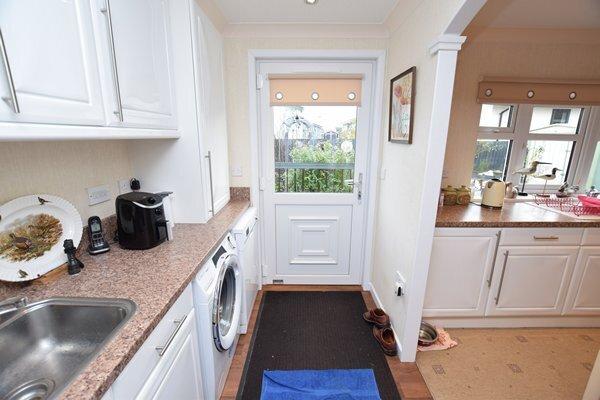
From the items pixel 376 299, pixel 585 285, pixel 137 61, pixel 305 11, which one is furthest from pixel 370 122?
pixel 585 285

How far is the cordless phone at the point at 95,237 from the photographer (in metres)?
1.32

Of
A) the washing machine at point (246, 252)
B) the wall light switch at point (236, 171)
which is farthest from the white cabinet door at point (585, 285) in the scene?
the wall light switch at point (236, 171)

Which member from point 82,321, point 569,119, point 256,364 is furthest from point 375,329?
point 569,119

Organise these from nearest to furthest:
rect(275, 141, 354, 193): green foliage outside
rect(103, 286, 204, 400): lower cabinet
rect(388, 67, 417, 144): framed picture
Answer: rect(103, 286, 204, 400): lower cabinet, rect(388, 67, 417, 144): framed picture, rect(275, 141, 354, 193): green foliage outside

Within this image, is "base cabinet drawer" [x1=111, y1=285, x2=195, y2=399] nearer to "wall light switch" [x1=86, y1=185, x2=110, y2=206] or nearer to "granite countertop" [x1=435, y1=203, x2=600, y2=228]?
"wall light switch" [x1=86, y1=185, x2=110, y2=206]

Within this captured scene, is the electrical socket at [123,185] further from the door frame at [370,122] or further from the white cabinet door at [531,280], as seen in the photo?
the white cabinet door at [531,280]

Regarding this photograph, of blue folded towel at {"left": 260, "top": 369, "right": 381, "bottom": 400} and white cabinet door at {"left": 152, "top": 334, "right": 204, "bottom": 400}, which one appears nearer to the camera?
white cabinet door at {"left": 152, "top": 334, "right": 204, "bottom": 400}

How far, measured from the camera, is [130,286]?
1059 millimetres

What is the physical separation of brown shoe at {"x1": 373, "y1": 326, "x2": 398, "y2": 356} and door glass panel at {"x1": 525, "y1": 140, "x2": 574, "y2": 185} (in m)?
2.07

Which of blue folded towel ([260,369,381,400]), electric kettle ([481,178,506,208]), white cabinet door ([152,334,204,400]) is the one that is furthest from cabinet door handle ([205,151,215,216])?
electric kettle ([481,178,506,208])

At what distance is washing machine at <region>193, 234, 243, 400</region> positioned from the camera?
1.28 meters

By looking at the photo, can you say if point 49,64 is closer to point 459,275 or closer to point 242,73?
point 242,73

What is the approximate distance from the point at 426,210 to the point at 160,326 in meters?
1.38

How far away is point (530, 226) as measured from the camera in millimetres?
1863
